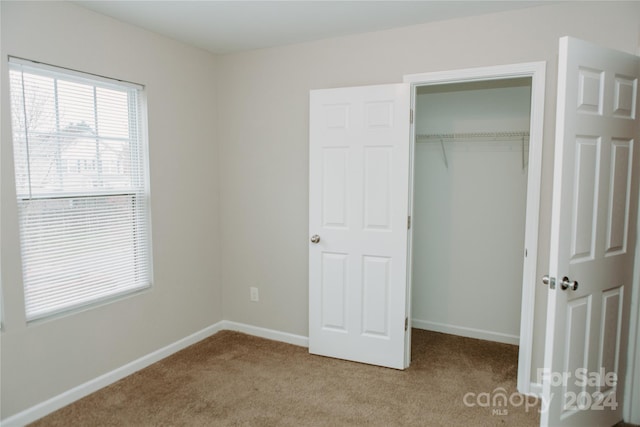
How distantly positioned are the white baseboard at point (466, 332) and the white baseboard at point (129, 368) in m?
1.18

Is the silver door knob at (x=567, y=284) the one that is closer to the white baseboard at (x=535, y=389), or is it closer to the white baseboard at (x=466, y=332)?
the white baseboard at (x=535, y=389)

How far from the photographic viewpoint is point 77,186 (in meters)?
2.64

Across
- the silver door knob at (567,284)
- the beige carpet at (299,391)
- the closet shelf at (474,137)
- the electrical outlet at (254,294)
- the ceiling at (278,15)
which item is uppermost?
the ceiling at (278,15)

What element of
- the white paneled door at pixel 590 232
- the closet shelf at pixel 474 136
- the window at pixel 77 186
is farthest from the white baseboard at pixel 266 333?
the closet shelf at pixel 474 136

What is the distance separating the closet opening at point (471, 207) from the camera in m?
3.45

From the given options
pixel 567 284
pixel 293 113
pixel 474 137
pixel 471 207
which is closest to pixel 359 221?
pixel 293 113

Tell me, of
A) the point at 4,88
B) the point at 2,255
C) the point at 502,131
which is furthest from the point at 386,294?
the point at 4,88

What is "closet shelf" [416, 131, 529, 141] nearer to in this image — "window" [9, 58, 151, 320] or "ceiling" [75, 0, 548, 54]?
"ceiling" [75, 0, 548, 54]

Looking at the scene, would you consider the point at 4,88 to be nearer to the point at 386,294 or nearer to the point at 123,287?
the point at 123,287

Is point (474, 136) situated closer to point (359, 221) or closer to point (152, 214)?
point (359, 221)

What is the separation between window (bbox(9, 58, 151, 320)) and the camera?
2.38m

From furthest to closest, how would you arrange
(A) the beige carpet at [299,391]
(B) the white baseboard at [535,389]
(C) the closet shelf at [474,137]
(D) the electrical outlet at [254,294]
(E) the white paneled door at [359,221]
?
(D) the electrical outlet at [254,294] → (C) the closet shelf at [474,137] → (E) the white paneled door at [359,221] → (B) the white baseboard at [535,389] → (A) the beige carpet at [299,391]

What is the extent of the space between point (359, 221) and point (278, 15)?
59.6 inches

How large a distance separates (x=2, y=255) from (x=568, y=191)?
293 centimetres
